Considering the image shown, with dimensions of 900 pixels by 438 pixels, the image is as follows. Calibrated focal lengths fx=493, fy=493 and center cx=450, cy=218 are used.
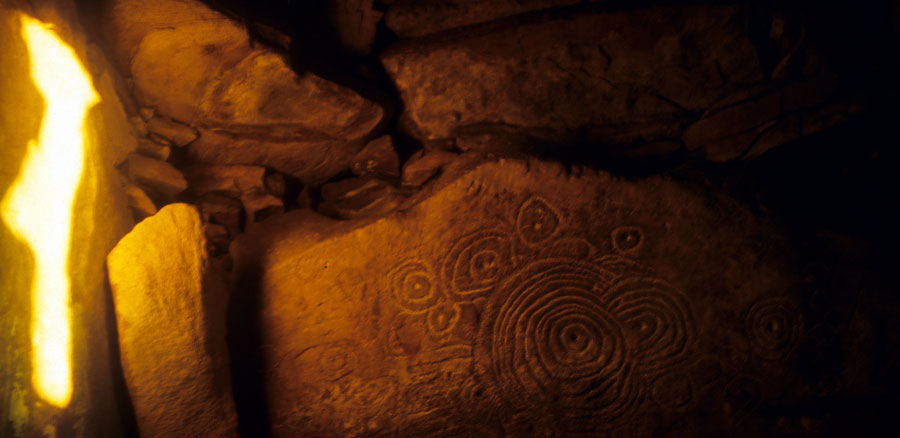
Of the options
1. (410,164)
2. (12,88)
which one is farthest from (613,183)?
(12,88)

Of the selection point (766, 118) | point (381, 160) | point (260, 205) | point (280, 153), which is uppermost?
point (280, 153)

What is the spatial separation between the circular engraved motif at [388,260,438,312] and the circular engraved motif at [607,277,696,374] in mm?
859

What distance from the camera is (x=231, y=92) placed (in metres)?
2.53

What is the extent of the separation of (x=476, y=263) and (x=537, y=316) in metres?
0.38

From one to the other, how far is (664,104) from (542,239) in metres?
1.09

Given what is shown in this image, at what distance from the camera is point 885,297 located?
2262 mm

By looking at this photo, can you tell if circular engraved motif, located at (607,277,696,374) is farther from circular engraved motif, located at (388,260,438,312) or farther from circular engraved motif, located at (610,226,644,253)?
circular engraved motif, located at (388,260,438,312)

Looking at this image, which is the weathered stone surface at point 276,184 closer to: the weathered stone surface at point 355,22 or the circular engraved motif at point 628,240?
the weathered stone surface at point 355,22

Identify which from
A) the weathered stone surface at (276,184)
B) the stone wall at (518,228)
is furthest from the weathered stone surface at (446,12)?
the weathered stone surface at (276,184)

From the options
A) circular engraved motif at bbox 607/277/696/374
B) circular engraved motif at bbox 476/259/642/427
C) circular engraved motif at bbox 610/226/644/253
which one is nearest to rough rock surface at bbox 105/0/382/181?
circular engraved motif at bbox 476/259/642/427

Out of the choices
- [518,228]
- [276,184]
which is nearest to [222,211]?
[276,184]

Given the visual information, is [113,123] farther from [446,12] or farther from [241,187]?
[446,12]

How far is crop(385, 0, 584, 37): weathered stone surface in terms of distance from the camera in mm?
2740

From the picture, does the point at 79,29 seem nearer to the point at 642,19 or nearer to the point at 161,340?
the point at 161,340
